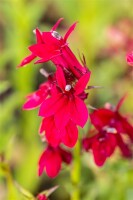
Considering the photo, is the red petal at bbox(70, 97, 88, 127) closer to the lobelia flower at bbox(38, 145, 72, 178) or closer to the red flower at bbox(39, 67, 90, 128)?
the red flower at bbox(39, 67, 90, 128)

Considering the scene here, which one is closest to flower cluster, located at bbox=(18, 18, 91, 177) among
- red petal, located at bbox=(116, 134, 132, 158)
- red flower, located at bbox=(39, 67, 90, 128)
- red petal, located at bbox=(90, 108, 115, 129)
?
red flower, located at bbox=(39, 67, 90, 128)

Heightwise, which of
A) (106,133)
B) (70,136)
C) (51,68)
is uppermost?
(70,136)

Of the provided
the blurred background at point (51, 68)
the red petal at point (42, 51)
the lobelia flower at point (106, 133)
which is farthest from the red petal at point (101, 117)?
the blurred background at point (51, 68)

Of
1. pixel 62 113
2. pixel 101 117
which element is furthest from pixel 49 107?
pixel 101 117

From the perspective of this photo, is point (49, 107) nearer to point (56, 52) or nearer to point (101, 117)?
point (56, 52)

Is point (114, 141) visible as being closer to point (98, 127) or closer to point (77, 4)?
point (98, 127)

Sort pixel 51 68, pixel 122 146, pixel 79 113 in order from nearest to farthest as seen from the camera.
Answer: pixel 79 113, pixel 122 146, pixel 51 68

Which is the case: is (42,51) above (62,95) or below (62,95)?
above
